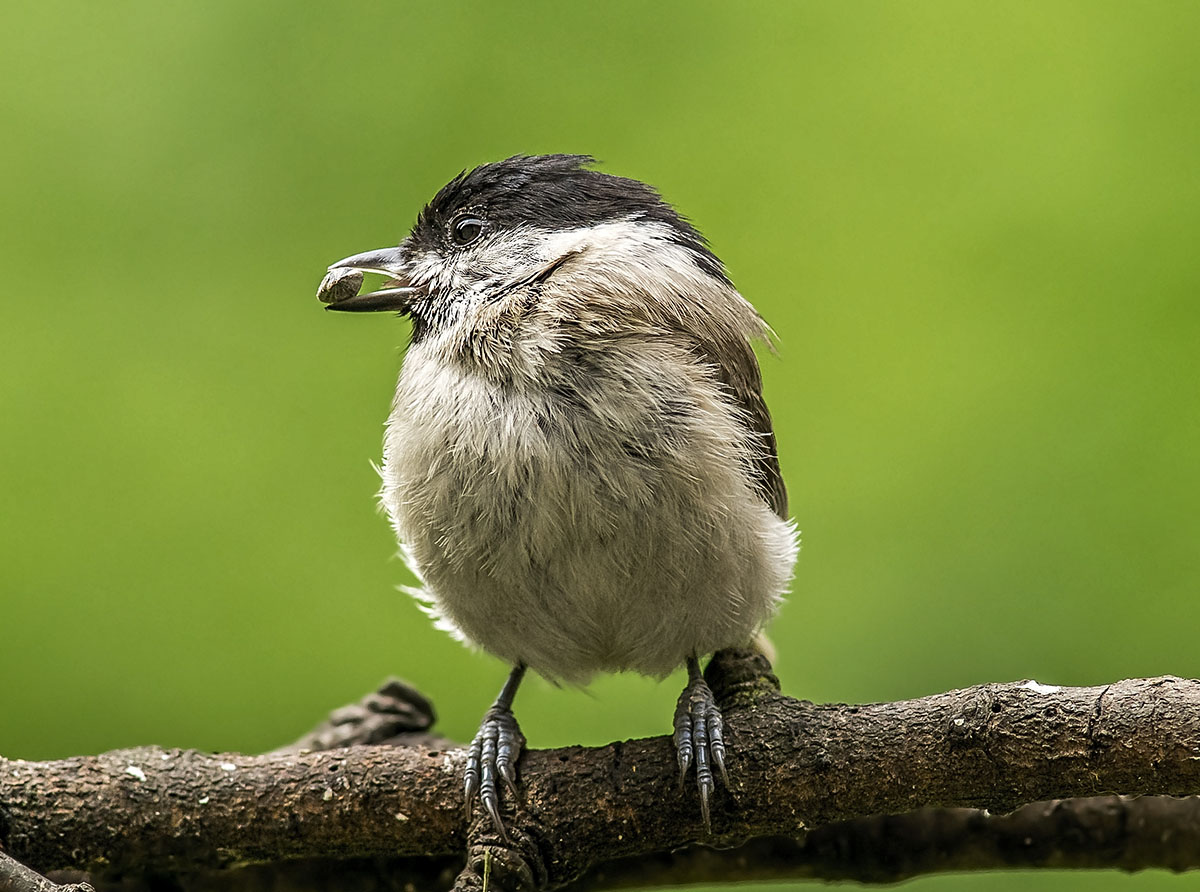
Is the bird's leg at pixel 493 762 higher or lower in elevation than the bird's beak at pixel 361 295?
lower

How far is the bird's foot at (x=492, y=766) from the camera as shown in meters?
2.21

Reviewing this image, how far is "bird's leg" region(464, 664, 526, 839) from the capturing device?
2215 millimetres

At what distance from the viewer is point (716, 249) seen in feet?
10.7

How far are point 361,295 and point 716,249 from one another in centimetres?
111

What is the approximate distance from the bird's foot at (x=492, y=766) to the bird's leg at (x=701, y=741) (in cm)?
33

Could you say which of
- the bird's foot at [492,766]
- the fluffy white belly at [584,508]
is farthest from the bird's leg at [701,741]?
the bird's foot at [492,766]

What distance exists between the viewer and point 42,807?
87.6 inches

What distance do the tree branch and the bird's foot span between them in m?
0.03

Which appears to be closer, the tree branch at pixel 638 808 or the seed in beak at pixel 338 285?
the tree branch at pixel 638 808

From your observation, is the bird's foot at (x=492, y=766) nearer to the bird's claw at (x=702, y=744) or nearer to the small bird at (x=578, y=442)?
the small bird at (x=578, y=442)

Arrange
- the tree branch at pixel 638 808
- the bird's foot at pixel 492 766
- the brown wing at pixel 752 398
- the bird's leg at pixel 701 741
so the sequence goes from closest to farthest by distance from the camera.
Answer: the tree branch at pixel 638 808 → the bird's leg at pixel 701 741 → the bird's foot at pixel 492 766 → the brown wing at pixel 752 398

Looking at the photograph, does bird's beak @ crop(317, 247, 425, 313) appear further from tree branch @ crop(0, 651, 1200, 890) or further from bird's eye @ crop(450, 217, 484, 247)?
tree branch @ crop(0, 651, 1200, 890)

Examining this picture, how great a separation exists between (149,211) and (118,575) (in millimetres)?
1009

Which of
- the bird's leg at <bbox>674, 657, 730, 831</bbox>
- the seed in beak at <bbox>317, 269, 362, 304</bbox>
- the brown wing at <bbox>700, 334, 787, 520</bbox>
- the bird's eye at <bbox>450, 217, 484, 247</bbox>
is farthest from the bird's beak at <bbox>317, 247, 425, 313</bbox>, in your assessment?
the bird's leg at <bbox>674, 657, 730, 831</bbox>
